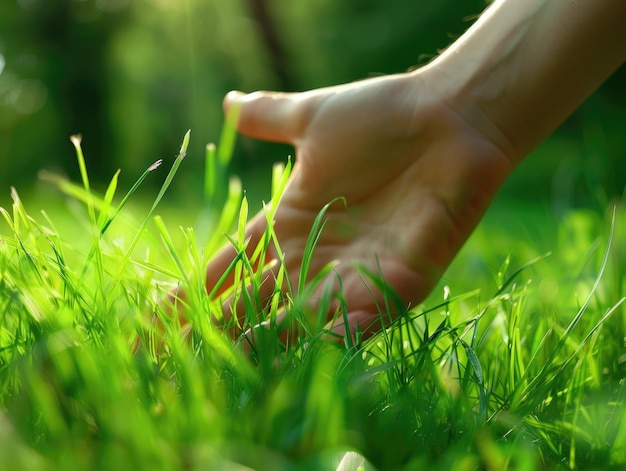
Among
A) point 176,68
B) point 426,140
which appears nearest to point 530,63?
point 426,140

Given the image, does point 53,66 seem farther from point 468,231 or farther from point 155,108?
point 468,231

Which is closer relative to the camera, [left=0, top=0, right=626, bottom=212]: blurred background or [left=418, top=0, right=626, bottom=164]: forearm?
[left=418, top=0, right=626, bottom=164]: forearm

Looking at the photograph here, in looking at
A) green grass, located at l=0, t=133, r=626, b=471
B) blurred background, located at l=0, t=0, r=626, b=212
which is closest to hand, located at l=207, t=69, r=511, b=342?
green grass, located at l=0, t=133, r=626, b=471

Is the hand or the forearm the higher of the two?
the forearm

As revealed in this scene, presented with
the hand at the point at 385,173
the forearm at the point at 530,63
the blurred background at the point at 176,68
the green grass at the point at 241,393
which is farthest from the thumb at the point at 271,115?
the blurred background at the point at 176,68

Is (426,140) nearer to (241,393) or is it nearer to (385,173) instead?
(385,173)

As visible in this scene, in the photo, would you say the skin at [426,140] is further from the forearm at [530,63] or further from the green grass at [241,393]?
the green grass at [241,393]

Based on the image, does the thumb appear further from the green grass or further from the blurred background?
the blurred background

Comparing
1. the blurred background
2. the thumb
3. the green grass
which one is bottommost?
the blurred background
